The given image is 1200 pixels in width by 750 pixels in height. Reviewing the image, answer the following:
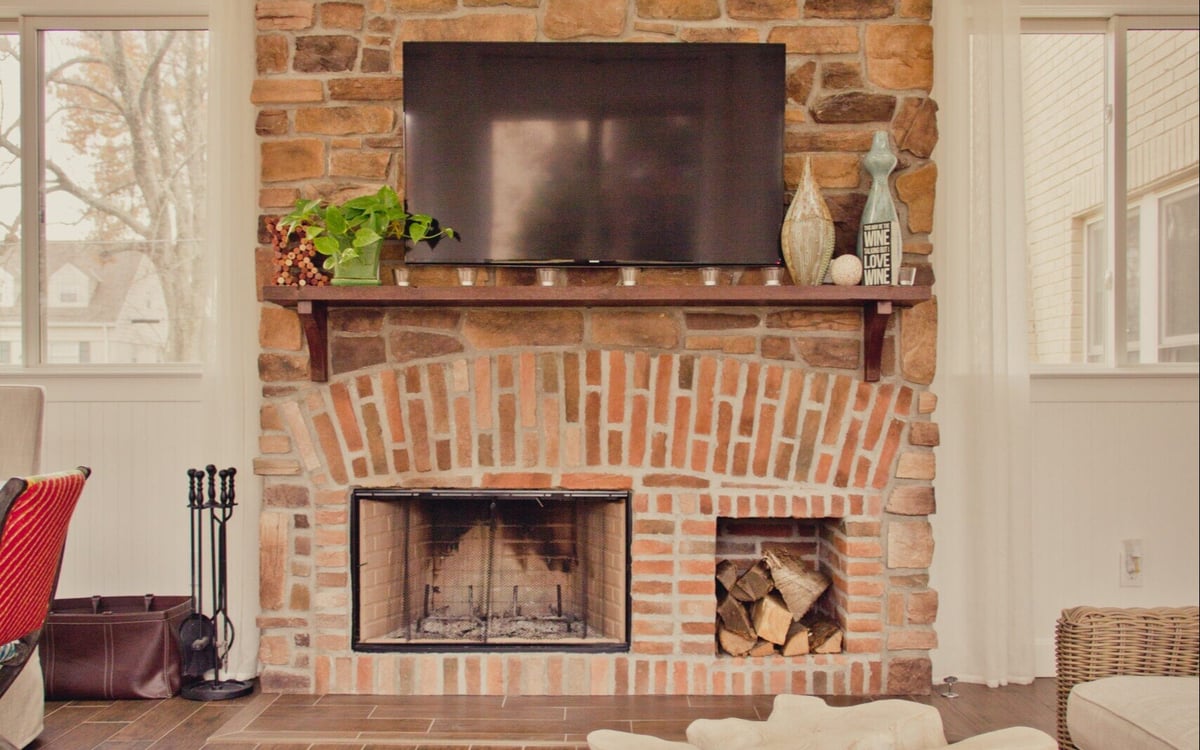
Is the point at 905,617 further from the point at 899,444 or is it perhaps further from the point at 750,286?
the point at 750,286

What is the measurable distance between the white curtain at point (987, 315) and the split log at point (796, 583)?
451 mm

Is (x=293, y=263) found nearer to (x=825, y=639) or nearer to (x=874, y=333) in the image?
(x=874, y=333)

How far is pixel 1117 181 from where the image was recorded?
2957mm

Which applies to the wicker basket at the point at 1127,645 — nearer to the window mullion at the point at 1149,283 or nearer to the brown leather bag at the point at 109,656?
the window mullion at the point at 1149,283

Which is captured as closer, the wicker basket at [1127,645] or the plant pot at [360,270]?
the wicker basket at [1127,645]

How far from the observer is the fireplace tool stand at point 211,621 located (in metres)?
2.64

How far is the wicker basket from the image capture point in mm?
1677

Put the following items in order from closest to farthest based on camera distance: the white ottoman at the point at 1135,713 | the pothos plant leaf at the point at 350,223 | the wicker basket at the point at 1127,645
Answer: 1. the white ottoman at the point at 1135,713
2. the wicker basket at the point at 1127,645
3. the pothos plant leaf at the point at 350,223

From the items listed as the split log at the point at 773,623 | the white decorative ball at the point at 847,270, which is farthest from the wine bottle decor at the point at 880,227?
the split log at the point at 773,623

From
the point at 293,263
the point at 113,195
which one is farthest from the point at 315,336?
the point at 113,195

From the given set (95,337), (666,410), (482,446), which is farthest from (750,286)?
(95,337)

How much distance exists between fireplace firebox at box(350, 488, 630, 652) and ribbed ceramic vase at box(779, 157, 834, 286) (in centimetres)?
95

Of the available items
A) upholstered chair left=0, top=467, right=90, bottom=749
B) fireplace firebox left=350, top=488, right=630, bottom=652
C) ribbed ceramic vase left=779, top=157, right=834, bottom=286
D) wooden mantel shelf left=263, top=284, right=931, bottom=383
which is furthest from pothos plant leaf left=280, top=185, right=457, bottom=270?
ribbed ceramic vase left=779, top=157, right=834, bottom=286

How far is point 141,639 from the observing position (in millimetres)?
2635
